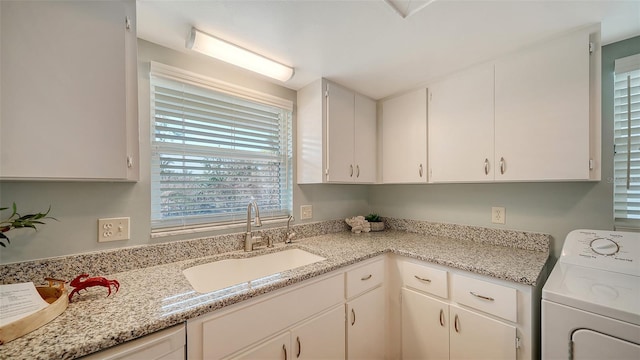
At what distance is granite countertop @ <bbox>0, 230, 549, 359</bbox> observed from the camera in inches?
26.7

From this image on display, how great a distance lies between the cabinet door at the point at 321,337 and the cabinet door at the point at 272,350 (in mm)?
36

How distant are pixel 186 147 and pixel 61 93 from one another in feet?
2.07

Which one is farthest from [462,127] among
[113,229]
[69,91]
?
[113,229]

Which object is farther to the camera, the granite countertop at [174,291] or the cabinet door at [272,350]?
the cabinet door at [272,350]

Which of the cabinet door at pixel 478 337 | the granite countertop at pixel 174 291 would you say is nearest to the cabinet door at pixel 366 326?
the granite countertop at pixel 174 291

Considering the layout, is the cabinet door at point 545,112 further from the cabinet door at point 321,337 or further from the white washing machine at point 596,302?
the cabinet door at point 321,337

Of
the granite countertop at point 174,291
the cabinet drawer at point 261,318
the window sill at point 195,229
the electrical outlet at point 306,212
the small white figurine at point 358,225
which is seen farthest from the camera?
the small white figurine at point 358,225

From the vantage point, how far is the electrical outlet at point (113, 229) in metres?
1.17

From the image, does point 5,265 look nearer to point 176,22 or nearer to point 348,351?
point 176,22

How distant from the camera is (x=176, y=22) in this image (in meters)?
1.18

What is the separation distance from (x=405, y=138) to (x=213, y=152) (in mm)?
1516

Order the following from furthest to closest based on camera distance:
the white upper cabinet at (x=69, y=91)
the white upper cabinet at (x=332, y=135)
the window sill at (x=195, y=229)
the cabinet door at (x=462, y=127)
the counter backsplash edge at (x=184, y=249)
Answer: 1. the white upper cabinet at (x=332, y=135)
2. the cabinet door at (x=462, y=127)
3. the window sill at (x=195, y=229)
4. the counter backsplash edge at (x=184, y=249)
5. the white upper cabinet at (x=69, y=91)

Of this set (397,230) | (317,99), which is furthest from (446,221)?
(317,99)

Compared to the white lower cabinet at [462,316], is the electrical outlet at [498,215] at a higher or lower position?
higher
